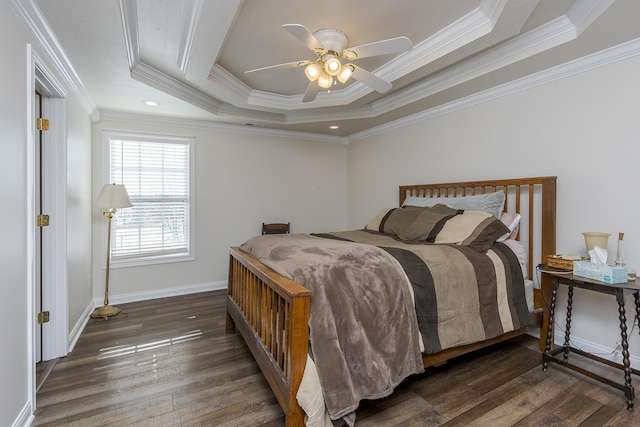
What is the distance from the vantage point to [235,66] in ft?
9.98

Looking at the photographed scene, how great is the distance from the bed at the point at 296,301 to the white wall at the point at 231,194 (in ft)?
5.04

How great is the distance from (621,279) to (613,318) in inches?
26.6

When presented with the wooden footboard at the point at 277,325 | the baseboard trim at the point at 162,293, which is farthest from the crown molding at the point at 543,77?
the baseboard trim at the point at 162,293

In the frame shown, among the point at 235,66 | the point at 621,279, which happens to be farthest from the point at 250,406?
the point at 235,66

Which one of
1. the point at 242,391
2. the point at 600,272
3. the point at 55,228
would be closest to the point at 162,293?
the point at 55,228

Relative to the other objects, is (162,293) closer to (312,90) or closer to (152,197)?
(152,197)

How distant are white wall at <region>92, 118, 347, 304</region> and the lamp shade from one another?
456 mm

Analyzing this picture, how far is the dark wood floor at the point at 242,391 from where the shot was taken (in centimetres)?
179

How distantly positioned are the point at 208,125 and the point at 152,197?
1.19m

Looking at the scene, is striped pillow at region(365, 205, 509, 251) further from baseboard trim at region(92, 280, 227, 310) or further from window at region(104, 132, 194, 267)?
window at region(104, 132, 194, 267)

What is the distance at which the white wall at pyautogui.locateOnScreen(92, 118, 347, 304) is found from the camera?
386 cm

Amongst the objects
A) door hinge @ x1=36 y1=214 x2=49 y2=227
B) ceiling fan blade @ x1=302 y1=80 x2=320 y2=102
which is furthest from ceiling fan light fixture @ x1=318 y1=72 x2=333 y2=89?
door hinge @ x1=36 y1=214 x2=49 y2=227

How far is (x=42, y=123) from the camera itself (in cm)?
228

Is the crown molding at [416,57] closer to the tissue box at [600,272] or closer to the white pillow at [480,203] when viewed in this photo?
the white pillow at [480,203]
